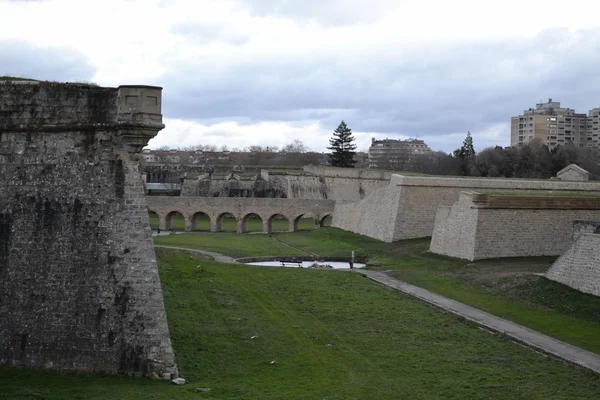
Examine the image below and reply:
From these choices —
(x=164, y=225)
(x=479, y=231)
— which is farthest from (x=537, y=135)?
(x=479, y=231)

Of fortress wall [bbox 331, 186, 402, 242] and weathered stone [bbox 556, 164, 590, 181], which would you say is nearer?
fortress wall [bbox 331, 186, 402, 242]

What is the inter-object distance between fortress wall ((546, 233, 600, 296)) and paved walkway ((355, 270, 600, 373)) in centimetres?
264

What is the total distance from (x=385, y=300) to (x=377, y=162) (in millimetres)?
92457

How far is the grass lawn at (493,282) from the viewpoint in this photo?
54.7 ft

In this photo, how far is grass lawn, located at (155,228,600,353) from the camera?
16672mm

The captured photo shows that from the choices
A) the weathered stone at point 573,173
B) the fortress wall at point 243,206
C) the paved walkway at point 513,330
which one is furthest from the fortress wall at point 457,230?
the fortress wall at point 243,206

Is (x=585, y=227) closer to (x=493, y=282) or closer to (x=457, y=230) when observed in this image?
(x=493, y=282)

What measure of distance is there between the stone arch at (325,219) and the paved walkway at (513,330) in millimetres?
28663

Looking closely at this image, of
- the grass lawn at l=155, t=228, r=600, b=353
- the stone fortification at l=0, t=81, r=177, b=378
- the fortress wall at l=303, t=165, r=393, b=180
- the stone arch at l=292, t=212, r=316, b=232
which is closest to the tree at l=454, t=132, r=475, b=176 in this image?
the fortress wall at l=303, t=165, r=393, b=180

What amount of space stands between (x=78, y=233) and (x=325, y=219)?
43.0 meters

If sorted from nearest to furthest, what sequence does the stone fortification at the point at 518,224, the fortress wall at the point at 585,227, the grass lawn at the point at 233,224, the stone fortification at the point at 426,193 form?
the fortress wall at the point at 585,227, the stone fortification at the point at 518,224, the stone fortification at the point at 426,193, the grass lawn at the point at 233,224

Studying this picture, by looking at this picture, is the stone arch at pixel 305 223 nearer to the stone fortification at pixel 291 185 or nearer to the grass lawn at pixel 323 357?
the stone fortification at pixel 291 185

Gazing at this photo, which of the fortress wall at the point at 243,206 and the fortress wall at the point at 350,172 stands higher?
the fortress wall at the point at 350,172

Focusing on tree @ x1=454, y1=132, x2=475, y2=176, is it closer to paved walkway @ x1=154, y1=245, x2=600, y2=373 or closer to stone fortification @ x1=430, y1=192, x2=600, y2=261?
stone fortification @ x1=430, y1=192, x2=600, y2=261
